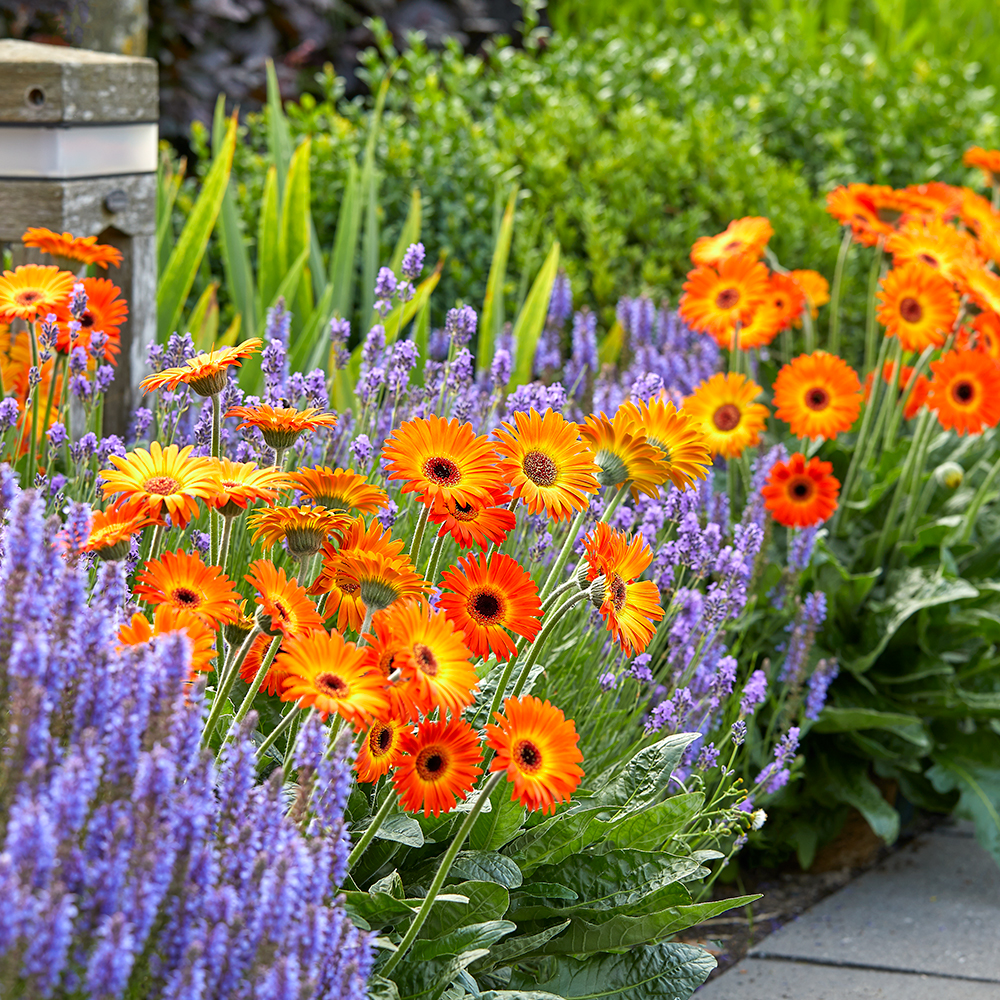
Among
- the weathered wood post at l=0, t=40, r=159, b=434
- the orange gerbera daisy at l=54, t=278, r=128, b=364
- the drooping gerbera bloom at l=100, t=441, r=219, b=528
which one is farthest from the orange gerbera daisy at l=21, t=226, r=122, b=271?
the drooping gerbera bloom at l=100, t=441, r=219, b=528

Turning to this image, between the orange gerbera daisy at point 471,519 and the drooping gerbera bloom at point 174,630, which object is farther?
the orange gerbera daisy at point 471,519

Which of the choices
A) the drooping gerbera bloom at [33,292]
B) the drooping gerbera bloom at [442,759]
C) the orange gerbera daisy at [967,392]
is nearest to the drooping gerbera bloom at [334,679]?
the drooping gerbera bloom at [442,759]

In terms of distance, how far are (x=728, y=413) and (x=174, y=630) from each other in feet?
5.68

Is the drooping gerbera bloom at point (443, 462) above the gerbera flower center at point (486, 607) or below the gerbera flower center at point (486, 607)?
above

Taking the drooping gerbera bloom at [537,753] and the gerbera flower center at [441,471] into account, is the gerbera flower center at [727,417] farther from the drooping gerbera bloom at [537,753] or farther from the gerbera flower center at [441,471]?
the drooping gerbera bloom at [537,753]

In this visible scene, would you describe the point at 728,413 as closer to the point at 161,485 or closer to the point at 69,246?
the point at 69,246

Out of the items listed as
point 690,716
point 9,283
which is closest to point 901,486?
point 690,716

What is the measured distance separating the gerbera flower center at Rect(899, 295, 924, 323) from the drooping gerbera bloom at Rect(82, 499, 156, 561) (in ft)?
6.96

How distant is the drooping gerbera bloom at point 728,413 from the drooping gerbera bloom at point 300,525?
141 cm

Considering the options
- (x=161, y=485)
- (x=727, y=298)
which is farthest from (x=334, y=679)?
(x=727, y=298)

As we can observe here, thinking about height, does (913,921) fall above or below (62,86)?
below

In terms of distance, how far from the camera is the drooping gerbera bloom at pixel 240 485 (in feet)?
4.49

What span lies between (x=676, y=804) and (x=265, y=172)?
10.4 ft

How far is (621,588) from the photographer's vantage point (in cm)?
152
